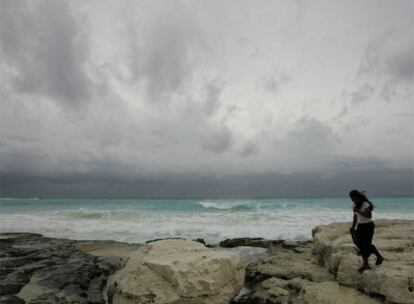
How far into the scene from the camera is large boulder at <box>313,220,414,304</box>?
6117 millimetres

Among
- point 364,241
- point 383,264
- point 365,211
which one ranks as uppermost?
point 365,211

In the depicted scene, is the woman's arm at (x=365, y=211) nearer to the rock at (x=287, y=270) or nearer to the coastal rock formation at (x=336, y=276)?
the coastal rock formation at (x=336, y=276)

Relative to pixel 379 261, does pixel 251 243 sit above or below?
below

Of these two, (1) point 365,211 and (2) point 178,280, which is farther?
(1) point 365,211

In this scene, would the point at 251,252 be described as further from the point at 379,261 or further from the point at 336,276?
the point at 379,261

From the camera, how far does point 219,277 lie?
6.65m

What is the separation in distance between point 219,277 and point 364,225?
2.75m

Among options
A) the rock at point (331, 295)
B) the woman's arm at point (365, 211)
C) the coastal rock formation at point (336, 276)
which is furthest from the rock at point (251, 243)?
the woman's arm at point (365, 211)

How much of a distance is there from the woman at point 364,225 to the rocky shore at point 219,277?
25 centimetres

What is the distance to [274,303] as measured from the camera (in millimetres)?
6805

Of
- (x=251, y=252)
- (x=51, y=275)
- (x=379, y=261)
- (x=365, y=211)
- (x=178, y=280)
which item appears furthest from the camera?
(x=251, y=252)

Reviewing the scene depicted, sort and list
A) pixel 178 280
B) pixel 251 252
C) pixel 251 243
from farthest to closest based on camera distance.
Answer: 1. pixel 251 243
2. pixel 251 252
3. pixel 178 280

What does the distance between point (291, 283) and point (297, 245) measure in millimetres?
5340

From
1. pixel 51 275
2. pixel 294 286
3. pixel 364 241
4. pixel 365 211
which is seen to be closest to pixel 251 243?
pixel 294 286
